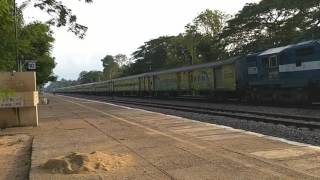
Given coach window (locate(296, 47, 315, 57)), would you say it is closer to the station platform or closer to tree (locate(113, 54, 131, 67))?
the station platform

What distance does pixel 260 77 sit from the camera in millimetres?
30141

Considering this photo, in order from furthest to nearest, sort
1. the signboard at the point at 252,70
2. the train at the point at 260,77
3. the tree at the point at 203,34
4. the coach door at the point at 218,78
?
the tree at the point at 203,34
the coach door at the point at 218,78
the signboard at the point at 252,70
the train at the point at 260,77

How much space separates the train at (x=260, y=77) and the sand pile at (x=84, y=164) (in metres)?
17.1

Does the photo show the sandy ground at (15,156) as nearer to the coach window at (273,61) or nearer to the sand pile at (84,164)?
the sand pile at (84,164)

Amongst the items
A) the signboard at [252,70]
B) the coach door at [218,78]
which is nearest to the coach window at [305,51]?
the signboard at [252,70]

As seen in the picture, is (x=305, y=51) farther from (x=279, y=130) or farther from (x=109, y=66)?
(x=109, y=66)

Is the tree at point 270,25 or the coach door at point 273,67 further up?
the tree at point 270,25

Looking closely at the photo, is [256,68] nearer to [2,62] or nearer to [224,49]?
[2,62]

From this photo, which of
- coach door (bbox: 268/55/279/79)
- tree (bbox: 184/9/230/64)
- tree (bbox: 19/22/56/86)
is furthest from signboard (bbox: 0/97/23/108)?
tree (bbox: 184/9/230/64)

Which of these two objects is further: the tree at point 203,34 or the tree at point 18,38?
the tree at point 203,34

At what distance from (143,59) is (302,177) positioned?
4822 inches

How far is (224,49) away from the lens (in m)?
73.1

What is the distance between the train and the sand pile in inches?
673

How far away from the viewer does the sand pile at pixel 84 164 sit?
9.05m
